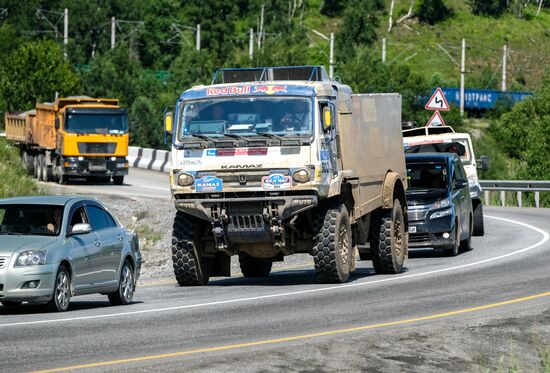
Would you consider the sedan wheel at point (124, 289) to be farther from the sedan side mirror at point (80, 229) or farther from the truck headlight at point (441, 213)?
the truck headlight at point (441, 213)

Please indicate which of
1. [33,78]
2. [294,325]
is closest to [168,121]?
[294,325]

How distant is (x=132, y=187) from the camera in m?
50.7

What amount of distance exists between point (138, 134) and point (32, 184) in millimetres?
50423

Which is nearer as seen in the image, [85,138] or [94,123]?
[85,138]

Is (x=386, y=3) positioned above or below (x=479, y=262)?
above

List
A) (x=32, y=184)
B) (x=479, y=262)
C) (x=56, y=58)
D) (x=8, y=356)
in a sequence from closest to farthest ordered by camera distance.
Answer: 1. (x=8, y=356)
2. (x=479, y=262)
3. (x=32, y=184)
4. (x=56, y=58)

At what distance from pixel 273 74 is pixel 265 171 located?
205cm

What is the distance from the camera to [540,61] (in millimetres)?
143625

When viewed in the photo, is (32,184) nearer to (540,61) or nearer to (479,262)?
(479,262)

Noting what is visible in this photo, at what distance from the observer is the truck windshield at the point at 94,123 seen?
4934 centimetres

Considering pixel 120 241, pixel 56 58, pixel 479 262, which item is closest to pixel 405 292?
pixel 120 241

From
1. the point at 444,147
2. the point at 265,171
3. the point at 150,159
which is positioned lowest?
the point at 265,171

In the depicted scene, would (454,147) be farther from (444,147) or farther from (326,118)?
(326,118)

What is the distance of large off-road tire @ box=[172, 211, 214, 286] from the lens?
1984 centimetres
